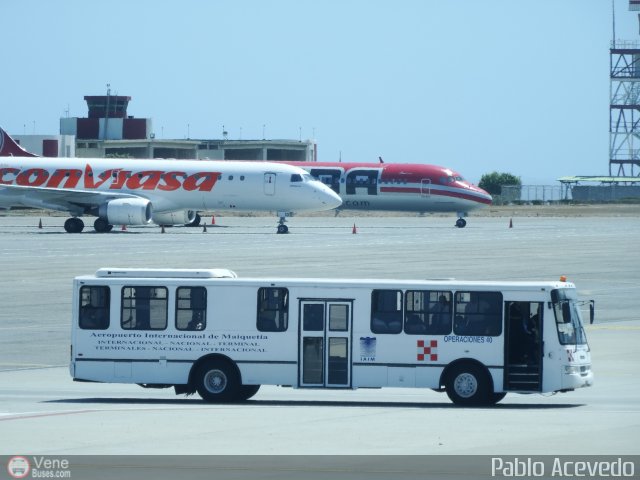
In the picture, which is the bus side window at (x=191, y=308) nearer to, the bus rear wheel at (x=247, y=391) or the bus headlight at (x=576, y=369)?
the bus rear wheel at (x=247, y=391)

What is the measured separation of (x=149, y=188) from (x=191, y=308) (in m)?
54.4

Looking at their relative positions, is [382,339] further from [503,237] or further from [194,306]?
[503,237]

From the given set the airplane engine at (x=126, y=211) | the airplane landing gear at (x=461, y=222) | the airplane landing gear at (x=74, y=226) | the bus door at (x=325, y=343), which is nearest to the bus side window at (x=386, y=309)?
the bus door at (x=325, y=343)

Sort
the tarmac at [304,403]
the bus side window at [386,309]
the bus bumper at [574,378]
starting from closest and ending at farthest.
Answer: the tarmac at [304,403] → the bus bumper at [574,378] → the bus side window at [386,309]

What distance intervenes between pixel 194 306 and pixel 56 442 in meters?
6.45

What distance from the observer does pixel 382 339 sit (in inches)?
858

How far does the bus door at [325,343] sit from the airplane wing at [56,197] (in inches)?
2141

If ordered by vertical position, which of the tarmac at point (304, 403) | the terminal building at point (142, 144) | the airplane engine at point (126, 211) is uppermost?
the terminal building at point (142, 144)

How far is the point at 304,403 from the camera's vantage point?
2173 centimetres

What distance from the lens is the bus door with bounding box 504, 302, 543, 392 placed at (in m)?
21.5

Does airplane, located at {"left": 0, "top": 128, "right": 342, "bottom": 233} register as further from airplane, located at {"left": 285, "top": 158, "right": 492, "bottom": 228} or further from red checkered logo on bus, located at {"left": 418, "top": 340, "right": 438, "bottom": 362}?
red checkered logo on bus, located at {"left": 418, "top": 340, "right": 438, "bottom": 362}

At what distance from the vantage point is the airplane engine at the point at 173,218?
79762mm

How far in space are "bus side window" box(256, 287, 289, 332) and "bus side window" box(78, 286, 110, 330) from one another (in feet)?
8.57
